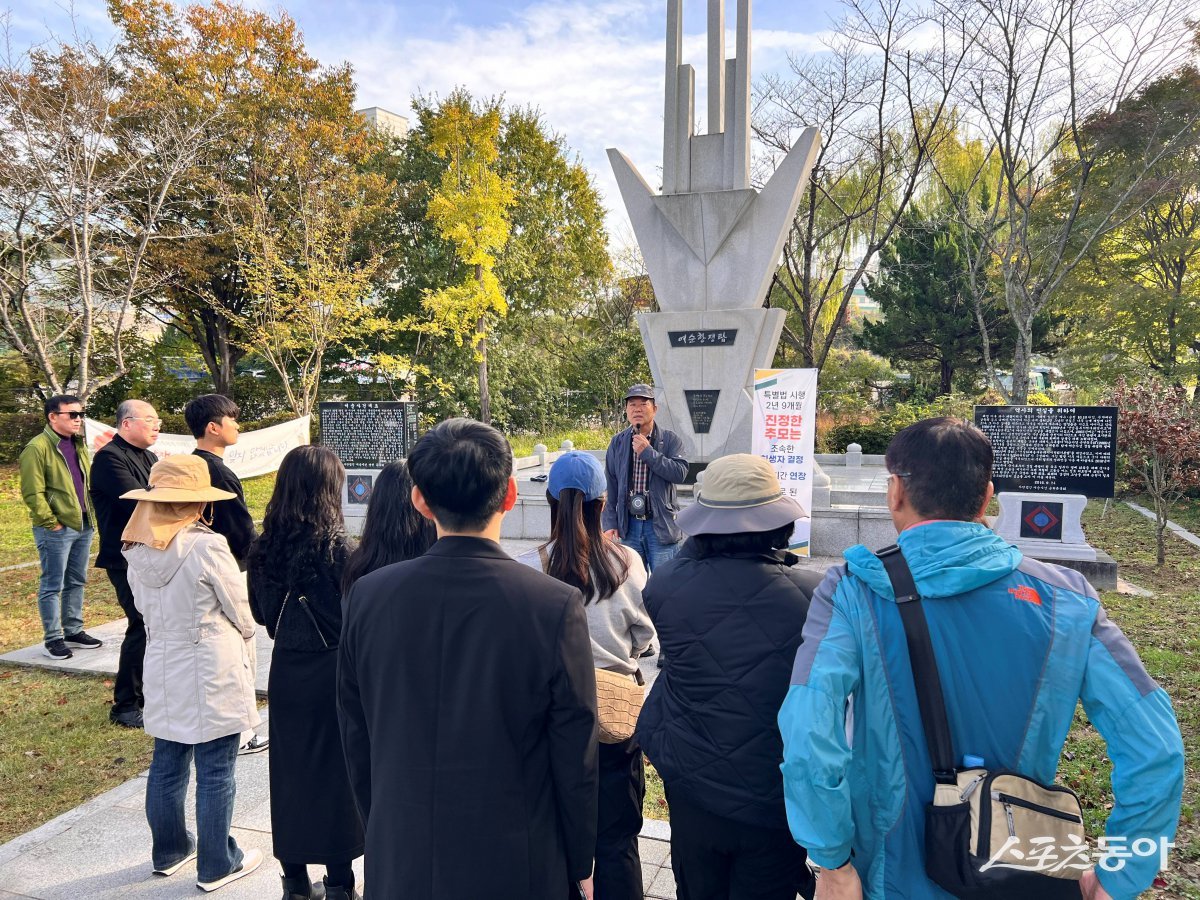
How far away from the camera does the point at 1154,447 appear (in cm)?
763

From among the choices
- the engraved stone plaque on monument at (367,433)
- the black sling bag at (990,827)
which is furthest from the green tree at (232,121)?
the black sling bag at (990,827)

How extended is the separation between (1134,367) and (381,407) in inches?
542

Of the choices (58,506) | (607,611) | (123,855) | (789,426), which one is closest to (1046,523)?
(789,426)

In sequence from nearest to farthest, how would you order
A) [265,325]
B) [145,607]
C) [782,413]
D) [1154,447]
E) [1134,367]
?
1. [145,607]
2. [782,413]
3. [1154,447]
4. [1134,367]
5. [265,325]

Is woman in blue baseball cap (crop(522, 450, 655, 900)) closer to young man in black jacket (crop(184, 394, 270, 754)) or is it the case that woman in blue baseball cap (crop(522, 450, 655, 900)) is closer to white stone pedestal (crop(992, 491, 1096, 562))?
young man in black jacket (crop(184, 394, 270, 754))

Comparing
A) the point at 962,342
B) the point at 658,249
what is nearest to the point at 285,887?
the point at 658,249

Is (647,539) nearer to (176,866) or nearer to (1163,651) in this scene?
(176,866)

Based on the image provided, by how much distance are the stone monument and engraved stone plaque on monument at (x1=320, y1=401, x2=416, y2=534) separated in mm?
3370

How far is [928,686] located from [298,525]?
6.60 feet

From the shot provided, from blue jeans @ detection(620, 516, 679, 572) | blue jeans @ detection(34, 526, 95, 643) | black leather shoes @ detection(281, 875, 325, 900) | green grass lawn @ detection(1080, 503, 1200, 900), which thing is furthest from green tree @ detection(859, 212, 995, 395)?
black leather shoes @ detection(281, 875, 325, 900)

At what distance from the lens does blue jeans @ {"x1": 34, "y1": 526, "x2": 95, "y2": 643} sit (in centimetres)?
523

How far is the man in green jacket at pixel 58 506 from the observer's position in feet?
16.8

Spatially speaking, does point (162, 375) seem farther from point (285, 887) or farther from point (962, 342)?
point (962, 342)

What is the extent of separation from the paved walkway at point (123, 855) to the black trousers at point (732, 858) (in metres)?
0.92
